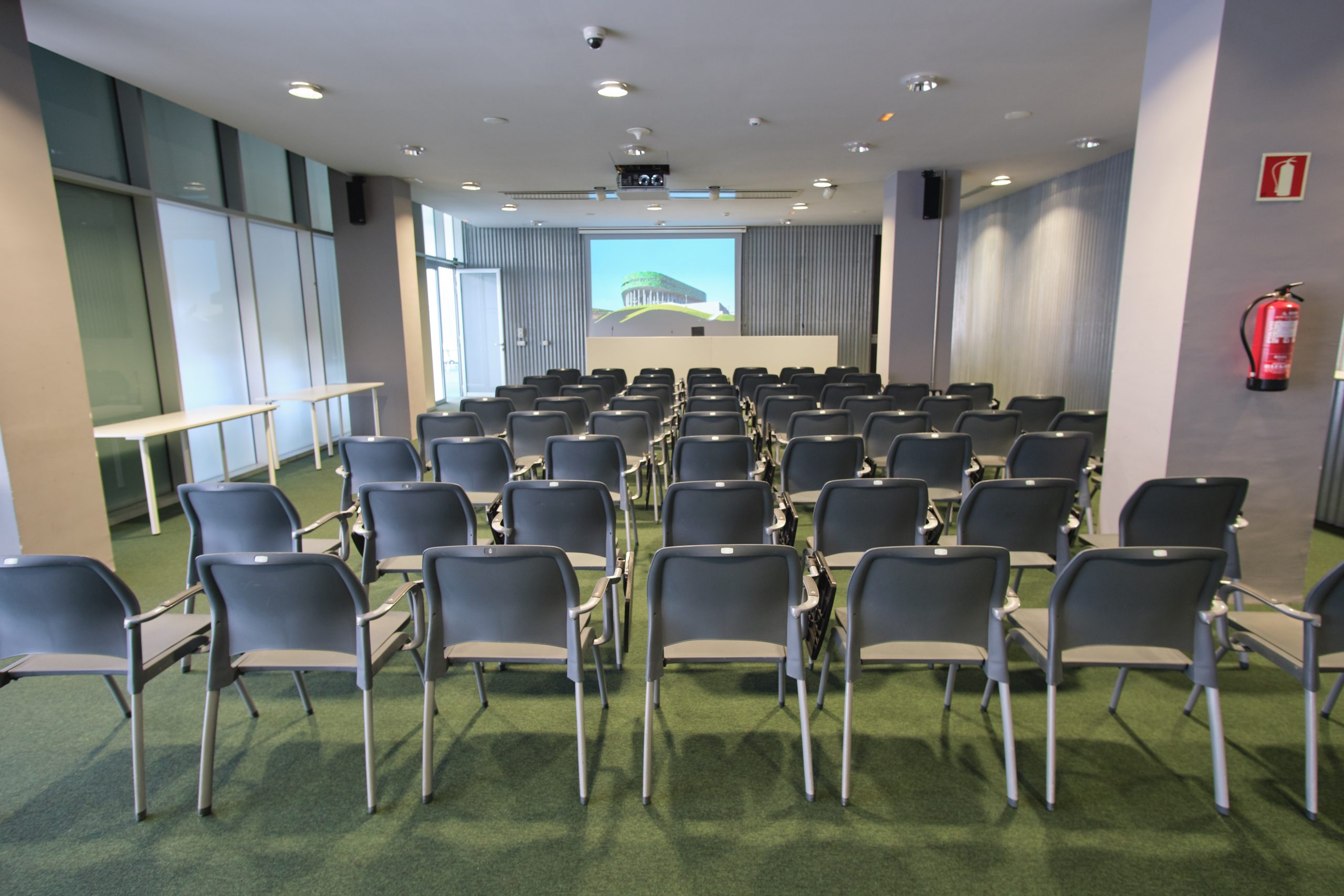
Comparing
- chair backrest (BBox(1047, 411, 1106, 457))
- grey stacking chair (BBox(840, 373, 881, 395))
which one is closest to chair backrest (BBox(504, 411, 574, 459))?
grey stacking chair (BBox(840, 373, 881, 395))

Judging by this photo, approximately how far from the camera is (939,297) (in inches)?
386

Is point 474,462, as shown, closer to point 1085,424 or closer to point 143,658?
point 143,658

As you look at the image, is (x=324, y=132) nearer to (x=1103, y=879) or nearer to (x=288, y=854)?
(x=288, y=854)

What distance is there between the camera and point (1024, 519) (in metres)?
3.30

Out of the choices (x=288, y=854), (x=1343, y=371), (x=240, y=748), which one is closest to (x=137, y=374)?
(x=240, y=748)

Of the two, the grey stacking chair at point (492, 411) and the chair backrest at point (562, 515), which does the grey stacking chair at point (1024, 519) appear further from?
the grey stacking chair at point (492, 411)

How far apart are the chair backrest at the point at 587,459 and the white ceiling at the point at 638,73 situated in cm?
264

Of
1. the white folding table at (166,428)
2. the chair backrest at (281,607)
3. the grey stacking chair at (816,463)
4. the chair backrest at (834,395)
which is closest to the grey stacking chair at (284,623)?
the chair backrest at (281,607)

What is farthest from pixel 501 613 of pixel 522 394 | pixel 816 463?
pixel 522 394

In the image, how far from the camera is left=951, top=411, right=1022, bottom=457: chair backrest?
5.39 metres

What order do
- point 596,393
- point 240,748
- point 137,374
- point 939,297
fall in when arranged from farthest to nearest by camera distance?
point 939,297 → point 596,393 → point 137,374 → point 240,748

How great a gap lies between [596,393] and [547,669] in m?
4.99

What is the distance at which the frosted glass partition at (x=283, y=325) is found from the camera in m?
8.54

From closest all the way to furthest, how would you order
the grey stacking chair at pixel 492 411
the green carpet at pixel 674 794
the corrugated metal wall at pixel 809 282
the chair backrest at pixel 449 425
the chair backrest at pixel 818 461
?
the green carpet at pixel 674 794
the chair backrest at pixel 818 461
the chair backrest at pixel 449 425
the grey stacking chair at pixel 492 411
the corrugated metal wall at pixel 809 282
